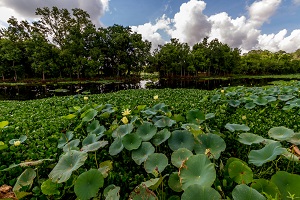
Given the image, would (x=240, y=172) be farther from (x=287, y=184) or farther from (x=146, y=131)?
(x=146, y=131)

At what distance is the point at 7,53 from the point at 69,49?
29.4ft

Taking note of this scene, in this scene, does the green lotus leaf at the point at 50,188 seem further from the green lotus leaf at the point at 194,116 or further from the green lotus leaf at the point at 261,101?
the green lotus leaf at the point at 261,101

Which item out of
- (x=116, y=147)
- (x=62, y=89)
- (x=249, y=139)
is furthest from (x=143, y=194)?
(x=62, y=89)

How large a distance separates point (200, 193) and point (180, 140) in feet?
2.98

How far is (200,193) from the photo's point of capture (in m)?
1.24

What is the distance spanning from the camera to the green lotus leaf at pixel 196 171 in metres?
1.41

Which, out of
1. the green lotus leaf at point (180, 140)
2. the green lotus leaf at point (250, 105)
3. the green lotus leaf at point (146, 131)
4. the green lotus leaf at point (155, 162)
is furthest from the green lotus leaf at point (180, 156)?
the green lotus leaf at point (250, 105)

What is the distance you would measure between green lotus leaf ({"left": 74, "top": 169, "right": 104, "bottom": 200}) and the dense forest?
3130 centimetres

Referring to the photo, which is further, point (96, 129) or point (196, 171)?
point (96, 129)

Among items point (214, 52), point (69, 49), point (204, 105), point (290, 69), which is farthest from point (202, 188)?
point (290, 69)

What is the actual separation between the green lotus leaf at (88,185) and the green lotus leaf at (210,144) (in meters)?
1.01

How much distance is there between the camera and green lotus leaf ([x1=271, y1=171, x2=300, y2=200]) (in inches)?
55.4

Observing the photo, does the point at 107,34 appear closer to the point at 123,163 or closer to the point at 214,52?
the point at 214,52

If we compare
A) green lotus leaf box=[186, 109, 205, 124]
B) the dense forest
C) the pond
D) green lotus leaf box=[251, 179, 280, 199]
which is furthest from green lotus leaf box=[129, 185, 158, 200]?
the dense forest
